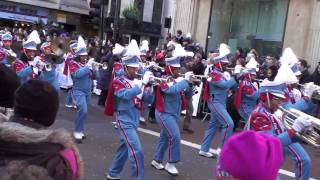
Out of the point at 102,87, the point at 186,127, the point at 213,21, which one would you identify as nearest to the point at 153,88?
the point at 186,127

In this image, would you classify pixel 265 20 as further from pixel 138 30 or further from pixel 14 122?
pixel 14 122

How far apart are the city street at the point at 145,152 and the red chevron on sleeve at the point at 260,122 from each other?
2123 millimetres

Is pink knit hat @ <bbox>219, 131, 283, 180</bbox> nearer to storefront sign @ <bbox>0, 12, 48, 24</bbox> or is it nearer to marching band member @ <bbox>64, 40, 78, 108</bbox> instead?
marching band member @ <bbox>64, 40, 78, 108</bbox>

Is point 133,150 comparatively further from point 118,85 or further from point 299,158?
point 299,158

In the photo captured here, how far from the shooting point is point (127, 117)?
279 inches

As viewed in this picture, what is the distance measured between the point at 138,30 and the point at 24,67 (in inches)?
784

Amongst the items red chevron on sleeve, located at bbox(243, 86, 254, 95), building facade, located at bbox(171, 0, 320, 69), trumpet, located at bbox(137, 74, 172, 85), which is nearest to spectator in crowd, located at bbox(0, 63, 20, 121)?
trumpet, located at bbox(137, 74, 172, 85)

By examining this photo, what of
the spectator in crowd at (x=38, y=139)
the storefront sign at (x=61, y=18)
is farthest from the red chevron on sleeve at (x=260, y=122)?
the storefront sign at (x=61, y=18)

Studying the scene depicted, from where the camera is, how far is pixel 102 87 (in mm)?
15141

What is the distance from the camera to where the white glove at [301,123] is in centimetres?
497

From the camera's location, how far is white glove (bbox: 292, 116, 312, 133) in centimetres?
497

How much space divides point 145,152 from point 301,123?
4.89 meters

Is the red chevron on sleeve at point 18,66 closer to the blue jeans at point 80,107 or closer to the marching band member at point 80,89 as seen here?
the marching band member at point 80,89

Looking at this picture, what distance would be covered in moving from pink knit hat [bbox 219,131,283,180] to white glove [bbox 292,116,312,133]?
2.53 metres
